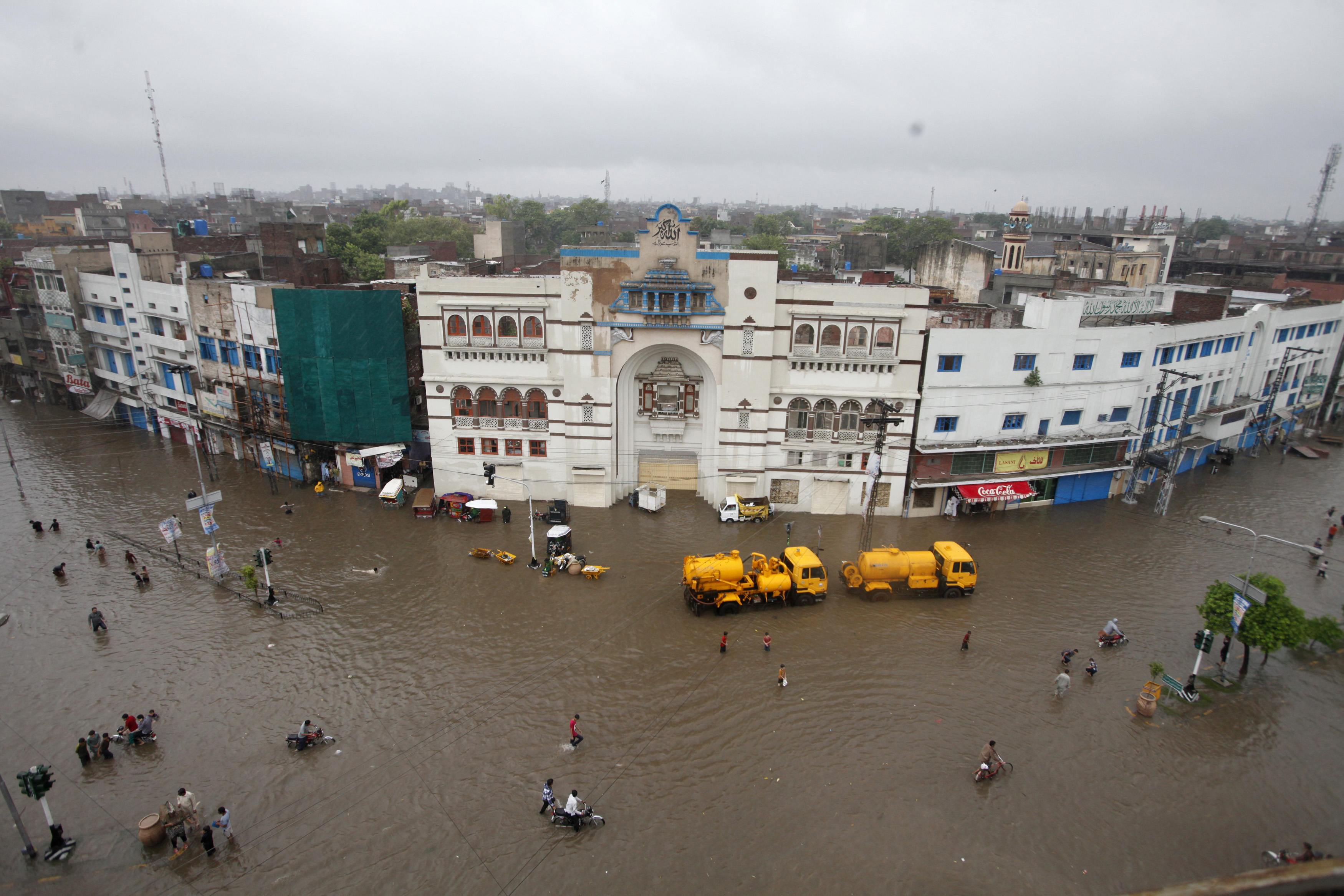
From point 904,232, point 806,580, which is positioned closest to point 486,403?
point 806,580

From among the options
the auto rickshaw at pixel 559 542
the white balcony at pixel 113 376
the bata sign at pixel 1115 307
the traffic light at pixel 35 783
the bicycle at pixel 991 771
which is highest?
the bata sign at pixel 1115 307

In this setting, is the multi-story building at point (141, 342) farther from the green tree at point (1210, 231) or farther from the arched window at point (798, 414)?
the green tree at point (1210, 231)

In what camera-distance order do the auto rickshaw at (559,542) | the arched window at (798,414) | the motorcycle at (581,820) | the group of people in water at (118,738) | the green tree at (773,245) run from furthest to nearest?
the green tree at (773,245)
the arched window at (798,414)
the auto rickshaw at (559,542)
the group of people in water at (118,738)
the motorcycle at (581,820)

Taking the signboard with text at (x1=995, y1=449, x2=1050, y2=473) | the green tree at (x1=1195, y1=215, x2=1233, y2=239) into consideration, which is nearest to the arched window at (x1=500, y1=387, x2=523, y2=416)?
the signboard with text at (x1=995, y1=449, x2=1050, y2=473)

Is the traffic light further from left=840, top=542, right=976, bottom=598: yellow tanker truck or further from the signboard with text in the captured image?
the signboard with text

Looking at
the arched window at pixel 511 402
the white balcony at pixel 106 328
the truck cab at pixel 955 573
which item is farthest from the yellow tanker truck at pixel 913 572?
the white balcony at pixel 106 328

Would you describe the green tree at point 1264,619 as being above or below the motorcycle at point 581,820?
above

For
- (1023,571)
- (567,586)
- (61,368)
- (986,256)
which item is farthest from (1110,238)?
(61,368)
